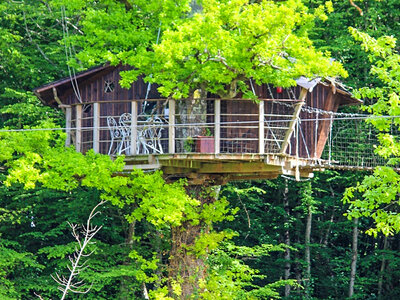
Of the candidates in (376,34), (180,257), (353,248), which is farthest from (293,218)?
(180,257)

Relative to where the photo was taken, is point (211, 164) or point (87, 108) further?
point (87, 108)

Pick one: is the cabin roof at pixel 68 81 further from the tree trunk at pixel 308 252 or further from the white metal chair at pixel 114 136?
the tree trunk at pixel 308 252

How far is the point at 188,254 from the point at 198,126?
334 cm

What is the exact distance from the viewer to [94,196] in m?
28.8

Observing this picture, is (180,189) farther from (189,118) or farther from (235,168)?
(189,118)

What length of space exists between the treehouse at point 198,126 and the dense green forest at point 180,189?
0.55 meters

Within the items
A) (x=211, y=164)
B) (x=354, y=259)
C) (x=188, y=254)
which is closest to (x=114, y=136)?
(x=211, y=164)

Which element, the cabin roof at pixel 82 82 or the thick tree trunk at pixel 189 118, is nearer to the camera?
the thick tree trunk at pixel 189 118

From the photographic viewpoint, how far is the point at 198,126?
22750 millimetres

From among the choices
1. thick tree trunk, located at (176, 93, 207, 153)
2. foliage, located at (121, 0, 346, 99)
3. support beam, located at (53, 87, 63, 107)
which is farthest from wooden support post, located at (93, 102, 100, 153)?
foliage, located at (121, 0, 346, 99)

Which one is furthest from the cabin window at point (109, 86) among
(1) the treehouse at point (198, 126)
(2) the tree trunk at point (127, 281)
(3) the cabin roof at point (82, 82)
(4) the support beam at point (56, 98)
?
(2) the tree trunk at point (127, 281)

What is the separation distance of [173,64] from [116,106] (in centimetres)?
227

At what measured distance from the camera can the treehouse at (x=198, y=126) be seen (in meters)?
22.2

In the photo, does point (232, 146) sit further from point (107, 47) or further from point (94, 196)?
point (94, 196)
